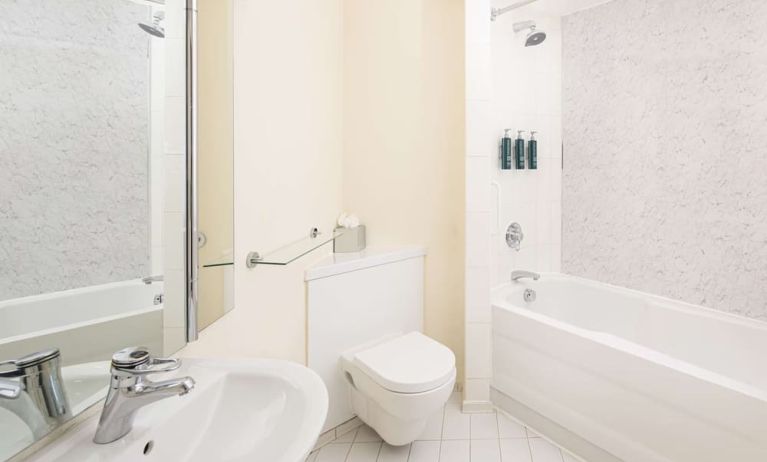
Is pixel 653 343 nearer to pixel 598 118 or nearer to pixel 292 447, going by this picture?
pixel 598 118

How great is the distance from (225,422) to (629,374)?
154cm

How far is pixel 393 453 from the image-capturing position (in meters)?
1.88

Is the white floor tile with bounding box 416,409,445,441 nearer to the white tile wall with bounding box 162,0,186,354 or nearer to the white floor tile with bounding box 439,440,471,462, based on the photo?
the white floor tile with bounding box 439,440,471,462

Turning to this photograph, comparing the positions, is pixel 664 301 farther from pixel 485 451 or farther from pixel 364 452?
pixel 364 452

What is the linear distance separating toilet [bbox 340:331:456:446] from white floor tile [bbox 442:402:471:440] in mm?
256

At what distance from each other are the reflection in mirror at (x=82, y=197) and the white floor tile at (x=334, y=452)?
1.18m

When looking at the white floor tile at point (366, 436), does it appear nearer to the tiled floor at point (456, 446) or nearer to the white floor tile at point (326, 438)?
the tiled floor at point (456, 446)

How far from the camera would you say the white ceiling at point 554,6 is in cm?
246

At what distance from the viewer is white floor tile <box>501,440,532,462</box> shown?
182 centimetres

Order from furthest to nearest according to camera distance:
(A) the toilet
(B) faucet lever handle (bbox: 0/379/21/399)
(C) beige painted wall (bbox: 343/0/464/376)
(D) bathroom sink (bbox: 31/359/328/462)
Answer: (C) beige painted wall (bbox: 343/0/464/376), (A) the toilet, (D) bathroom sink (bbox: 31/359/328/462), (B) faucet lever handle (bbox: 0/379/21/399)

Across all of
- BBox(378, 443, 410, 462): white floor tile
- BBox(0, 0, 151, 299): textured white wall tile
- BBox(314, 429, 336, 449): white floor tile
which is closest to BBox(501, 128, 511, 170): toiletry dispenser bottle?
BBox(378, 443, 410, 462): white floor tile

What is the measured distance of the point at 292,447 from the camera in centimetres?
75

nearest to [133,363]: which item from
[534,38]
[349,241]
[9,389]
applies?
[9,389]

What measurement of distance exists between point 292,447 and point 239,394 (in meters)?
0.35
